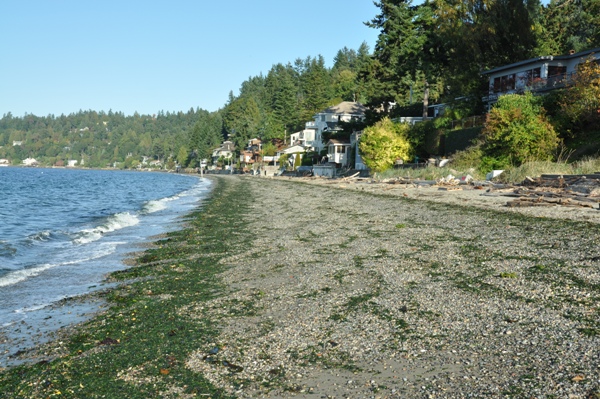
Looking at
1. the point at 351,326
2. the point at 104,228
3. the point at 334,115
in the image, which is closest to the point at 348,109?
the point at 334,115

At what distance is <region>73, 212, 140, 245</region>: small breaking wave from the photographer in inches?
792

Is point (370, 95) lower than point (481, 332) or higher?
higher

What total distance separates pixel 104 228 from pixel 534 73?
142 feet

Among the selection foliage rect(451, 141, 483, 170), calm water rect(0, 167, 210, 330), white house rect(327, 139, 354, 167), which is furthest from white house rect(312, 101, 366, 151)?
calm water rect(0, 167, 210, 330)

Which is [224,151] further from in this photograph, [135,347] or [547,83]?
[135,347]

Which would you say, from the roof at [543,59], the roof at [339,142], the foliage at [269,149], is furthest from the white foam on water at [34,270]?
the foliage at [269,149]

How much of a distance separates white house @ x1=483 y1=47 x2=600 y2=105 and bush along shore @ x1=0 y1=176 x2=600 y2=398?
36.4 m

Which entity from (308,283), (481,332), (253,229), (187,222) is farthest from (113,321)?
(187,222)

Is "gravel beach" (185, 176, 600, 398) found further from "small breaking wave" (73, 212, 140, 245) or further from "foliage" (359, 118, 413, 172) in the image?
"foliage" (359, 118, 413, 172)

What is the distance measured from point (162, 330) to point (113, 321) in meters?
1.19

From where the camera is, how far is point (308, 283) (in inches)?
417

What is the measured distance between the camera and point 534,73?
1988 inches

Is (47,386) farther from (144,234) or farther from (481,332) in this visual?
(144,234)

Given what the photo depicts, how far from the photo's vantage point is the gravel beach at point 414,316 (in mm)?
5672
